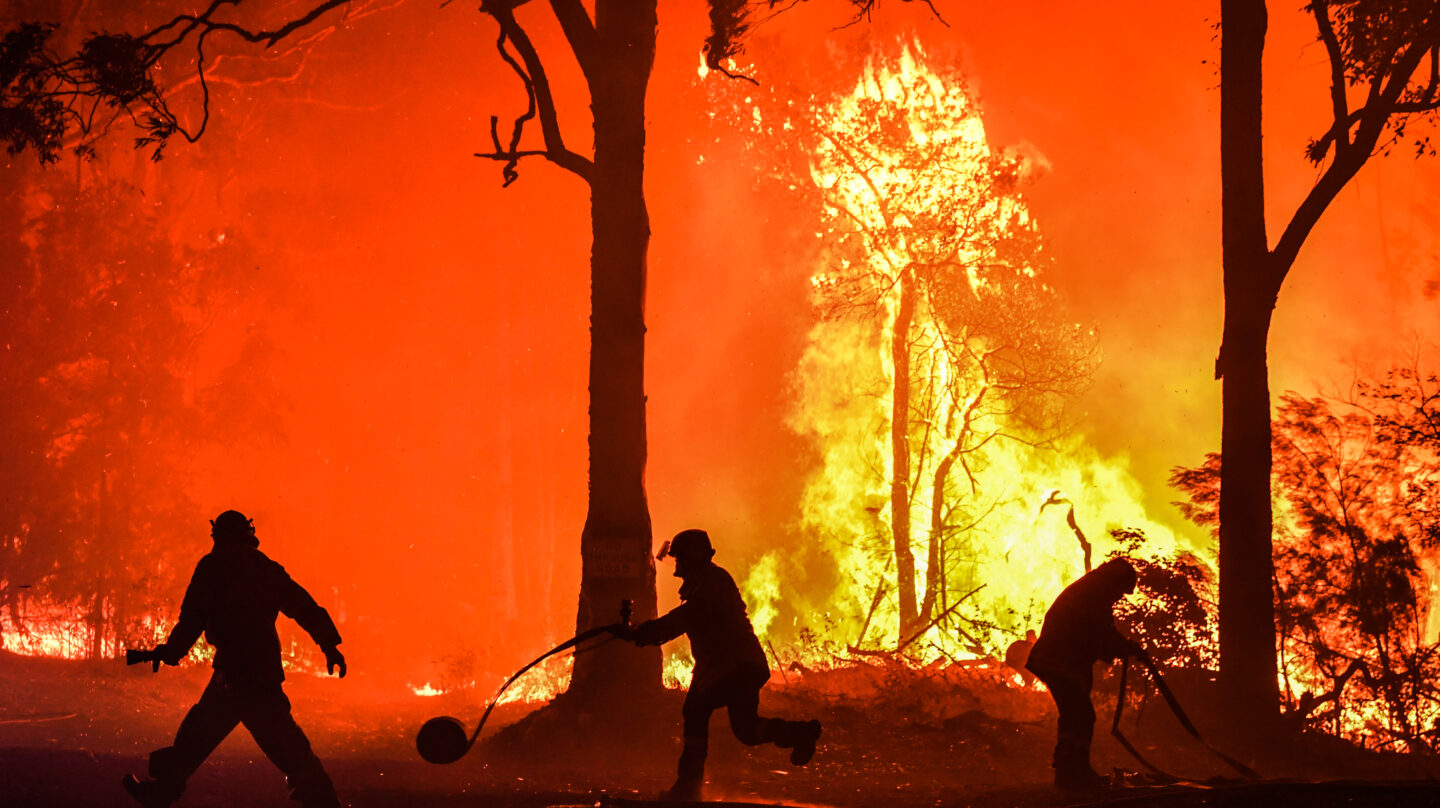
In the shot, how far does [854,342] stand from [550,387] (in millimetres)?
14539

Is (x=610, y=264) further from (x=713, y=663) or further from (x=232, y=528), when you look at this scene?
(x=232, y=528)

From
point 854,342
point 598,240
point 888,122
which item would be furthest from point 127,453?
point 598,240

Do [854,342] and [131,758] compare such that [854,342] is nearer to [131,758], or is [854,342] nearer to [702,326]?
[702,326]

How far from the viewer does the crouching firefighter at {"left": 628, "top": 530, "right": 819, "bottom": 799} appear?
7.82 metres

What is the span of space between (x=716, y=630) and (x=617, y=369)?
5195 mm

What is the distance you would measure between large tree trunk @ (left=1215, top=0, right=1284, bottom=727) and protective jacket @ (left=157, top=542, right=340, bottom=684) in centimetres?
945

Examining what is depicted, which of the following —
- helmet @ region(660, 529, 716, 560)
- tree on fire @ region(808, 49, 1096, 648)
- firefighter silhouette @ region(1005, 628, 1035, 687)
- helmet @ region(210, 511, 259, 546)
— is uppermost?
tree on fire @ region(808, 49, 1096, 648)

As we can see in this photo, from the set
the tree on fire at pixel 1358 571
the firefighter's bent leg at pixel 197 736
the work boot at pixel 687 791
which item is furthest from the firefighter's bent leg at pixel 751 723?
the tree on fire at pixel 1358 571

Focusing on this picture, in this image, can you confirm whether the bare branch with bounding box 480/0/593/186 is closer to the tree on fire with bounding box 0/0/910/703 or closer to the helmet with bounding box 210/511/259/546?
the tree on fire with bounding box 0/0/910/703

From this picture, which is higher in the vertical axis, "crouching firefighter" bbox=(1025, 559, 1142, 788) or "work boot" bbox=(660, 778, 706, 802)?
"crouching firefighter" bbox=(1025, 559, 1142, 788)

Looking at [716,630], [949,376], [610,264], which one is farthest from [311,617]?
[949,376]

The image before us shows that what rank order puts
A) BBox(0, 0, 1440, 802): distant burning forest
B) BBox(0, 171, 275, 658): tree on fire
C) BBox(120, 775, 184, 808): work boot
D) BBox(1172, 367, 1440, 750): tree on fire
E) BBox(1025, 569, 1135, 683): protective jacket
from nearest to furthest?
BBox(120, 775, 184, 808): work boot
BBox(1025, 569, 1135, 683): protective jacket
BBox(1172, 367, 1440, 750): tree on fire
BBox(0, 0, 1440, 802): distant burning forest
BBox(0, 171, 275, 658): tree on fire

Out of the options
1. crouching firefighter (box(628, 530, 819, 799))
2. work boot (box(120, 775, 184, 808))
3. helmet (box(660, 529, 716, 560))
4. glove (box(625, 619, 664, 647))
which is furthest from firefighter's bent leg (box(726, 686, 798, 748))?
work boot (box(120, 775, 184, 808))

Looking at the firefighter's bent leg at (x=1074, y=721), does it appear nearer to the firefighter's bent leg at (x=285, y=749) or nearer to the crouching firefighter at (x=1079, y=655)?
the crouching firefighter at (x=1079, y=655)
